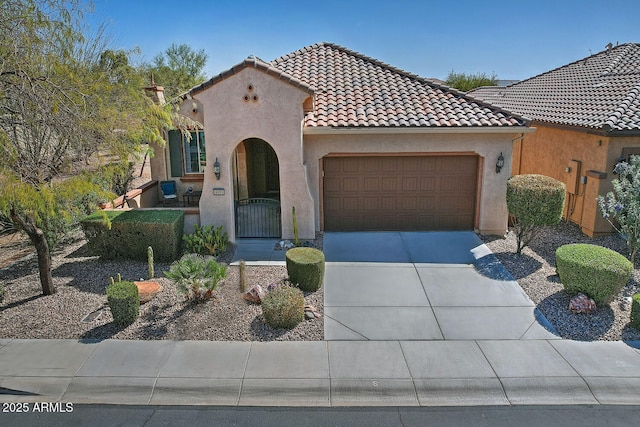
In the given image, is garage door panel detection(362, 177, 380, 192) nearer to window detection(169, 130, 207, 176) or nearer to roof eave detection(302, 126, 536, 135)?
roof eave detection(302, 126, 536, 135)

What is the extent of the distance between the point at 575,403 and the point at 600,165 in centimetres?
886

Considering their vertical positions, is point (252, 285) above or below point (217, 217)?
below

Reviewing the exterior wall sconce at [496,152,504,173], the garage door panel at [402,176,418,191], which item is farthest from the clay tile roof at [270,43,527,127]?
the garage door panel at [402,176,418,191]

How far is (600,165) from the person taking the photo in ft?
44.6

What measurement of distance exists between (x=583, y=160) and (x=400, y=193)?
224 inches

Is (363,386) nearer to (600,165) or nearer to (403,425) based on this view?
(403,425)

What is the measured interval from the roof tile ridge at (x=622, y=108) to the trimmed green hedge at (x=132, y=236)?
11589 mm

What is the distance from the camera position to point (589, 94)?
16.8m

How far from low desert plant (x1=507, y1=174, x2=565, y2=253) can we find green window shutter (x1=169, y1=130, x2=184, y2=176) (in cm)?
1085

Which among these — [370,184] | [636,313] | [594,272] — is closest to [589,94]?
[370,184]

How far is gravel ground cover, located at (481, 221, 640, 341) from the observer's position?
881 centimetres

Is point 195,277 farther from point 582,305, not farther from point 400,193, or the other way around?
point 582,305

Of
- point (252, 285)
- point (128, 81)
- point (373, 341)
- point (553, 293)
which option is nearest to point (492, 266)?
point (553, 293)

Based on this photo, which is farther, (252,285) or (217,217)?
(217,217)
